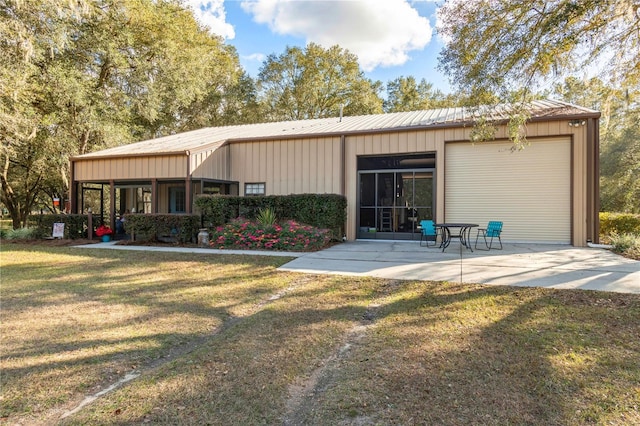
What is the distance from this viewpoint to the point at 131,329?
13.4ft

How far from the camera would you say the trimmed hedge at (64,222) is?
514 inches

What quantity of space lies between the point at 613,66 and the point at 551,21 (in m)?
2.73

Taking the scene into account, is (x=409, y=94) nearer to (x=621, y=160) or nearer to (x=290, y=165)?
(x=621, y=160)

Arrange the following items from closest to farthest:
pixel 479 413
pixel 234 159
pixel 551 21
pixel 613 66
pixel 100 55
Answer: pixel 479 413, pixel 551 21, pixel 613 66, pixel 234 159, pixel 100 55

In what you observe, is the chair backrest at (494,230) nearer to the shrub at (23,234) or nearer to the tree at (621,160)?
the tree at (621,160)

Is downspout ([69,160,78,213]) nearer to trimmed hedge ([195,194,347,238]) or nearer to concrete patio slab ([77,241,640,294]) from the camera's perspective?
trimmed hedge ([195,194,347,238])

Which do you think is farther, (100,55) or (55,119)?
(100,55)

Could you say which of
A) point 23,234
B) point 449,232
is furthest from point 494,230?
point 23,234

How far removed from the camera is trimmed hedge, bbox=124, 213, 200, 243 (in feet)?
37.6

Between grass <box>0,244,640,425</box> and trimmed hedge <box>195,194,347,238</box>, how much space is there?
5.10m

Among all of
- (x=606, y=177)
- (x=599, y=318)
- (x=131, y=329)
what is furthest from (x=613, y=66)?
(x=606, y=177)

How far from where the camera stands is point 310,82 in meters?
29.4

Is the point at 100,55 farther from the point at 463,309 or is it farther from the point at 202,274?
the point at 463,309

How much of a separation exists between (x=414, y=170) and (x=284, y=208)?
4649 mm
